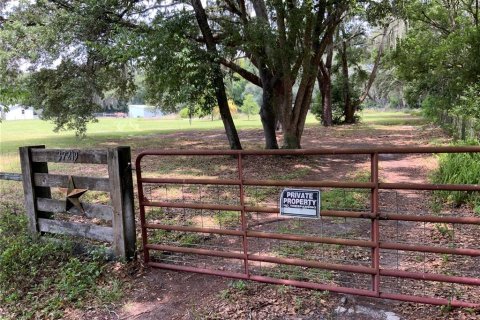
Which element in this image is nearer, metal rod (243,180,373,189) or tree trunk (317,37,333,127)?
metal rod (243,180,373,189)

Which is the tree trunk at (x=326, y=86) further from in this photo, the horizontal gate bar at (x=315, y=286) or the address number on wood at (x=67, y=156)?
the horizontal gate bar at (x=315, y=286)

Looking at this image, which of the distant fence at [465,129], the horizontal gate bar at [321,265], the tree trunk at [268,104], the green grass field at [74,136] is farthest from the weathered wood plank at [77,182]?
the distant fence at [465,129]

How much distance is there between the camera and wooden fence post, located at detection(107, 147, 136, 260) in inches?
175

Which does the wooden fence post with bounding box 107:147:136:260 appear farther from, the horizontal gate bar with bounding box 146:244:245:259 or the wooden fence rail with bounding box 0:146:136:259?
the horizontal gate bar with bounding box 146:244:245:259

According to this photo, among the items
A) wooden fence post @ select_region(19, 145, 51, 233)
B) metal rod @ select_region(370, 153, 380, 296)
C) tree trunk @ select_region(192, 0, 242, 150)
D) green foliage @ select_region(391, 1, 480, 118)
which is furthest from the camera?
green foliage @ select_region(391, 1, 480, 118)

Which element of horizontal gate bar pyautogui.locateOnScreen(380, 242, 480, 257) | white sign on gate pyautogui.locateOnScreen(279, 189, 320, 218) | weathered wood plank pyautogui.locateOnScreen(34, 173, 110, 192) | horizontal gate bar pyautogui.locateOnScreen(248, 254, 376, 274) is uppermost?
weathered wood plank pyautogui.locateOnScreen(34, 173, 110, 192)

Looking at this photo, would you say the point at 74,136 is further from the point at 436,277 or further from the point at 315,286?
the point at 436,277

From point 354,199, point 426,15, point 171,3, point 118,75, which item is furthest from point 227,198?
point 426,15

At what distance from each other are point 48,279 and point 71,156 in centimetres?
142

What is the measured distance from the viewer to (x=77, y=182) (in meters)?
4.78

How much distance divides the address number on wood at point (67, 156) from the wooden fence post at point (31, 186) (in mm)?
446

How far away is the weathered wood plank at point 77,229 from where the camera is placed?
4668mm

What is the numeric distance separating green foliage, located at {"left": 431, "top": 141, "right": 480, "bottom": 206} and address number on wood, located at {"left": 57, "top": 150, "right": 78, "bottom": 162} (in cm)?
537

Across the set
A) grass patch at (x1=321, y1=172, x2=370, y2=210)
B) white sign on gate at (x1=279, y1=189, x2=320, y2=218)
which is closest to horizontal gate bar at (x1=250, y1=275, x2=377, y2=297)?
white sign on gate at (x1=279, y1=189, x2=320, y2=218)
